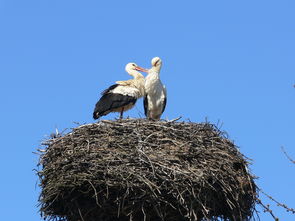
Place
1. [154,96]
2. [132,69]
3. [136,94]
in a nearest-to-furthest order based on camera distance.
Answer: [136,94]
[154,96]
[132,69]

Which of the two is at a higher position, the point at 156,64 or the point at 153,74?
the point at 156,64

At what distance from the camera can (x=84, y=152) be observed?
9102 mm

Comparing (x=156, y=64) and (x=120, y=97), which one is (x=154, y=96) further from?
(x=120, y=97)

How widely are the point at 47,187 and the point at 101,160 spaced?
77cm

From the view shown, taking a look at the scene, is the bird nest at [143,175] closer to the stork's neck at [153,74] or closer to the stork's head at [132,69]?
the stork's neck at [153,74]

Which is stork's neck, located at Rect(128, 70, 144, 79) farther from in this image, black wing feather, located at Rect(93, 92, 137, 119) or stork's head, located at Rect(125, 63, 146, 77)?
black wing feather, located at Rect(93, 92, 137, 119)

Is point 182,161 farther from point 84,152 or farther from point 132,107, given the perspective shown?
point 132,107

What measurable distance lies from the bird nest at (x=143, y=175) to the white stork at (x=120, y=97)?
6.26 feet

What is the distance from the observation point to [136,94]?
12047 mm

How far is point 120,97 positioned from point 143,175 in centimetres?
332

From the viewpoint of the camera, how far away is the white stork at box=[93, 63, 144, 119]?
1164cm

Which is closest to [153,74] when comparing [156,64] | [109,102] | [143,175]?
[156,64]

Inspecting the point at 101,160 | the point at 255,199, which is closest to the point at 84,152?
the point at 101,160

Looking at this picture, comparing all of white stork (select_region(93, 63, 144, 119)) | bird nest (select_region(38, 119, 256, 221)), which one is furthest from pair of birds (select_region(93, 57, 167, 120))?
bird nest (select_region(38, 119, 256, 221))
